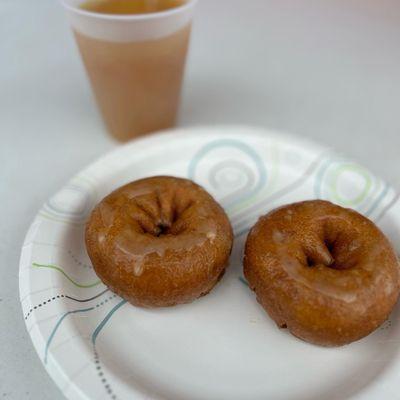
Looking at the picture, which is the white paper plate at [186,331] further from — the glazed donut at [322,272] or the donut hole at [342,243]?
the donut hole at [342,243]

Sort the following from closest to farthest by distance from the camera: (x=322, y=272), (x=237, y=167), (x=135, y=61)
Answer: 1. (x=322, y=272)
2. (x=135, y=61)
3. (x=237, y=167)

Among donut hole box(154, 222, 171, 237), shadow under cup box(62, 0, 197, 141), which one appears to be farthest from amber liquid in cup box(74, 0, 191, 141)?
donut hole box(154, 222, 171, 237)

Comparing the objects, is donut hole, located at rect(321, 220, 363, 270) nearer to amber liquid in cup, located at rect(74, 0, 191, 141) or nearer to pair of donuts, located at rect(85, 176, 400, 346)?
pair of donuts, located at rect(85, 176, 400, 346)

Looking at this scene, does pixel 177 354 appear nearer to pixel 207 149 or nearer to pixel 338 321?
pixel 338 321

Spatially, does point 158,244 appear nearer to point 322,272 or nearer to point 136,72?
point 322,272

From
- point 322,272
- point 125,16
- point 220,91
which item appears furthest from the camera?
point 220,91

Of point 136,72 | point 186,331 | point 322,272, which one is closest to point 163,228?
Result: point 186,331

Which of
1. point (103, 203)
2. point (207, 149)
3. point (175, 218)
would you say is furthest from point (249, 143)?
point (103, 203)

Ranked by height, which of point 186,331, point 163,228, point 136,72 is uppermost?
point 136,72
